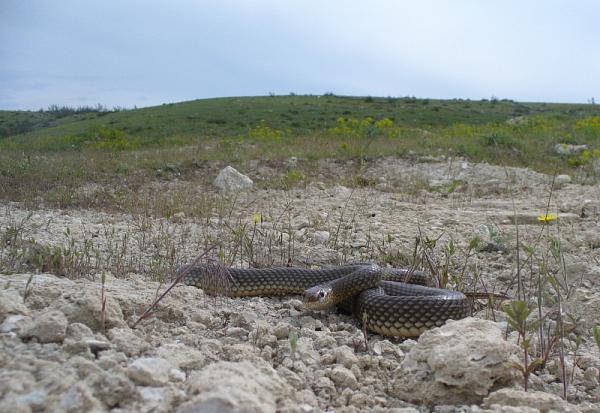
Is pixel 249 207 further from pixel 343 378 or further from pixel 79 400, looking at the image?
pixel 79 400

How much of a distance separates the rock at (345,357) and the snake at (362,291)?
227 millimetres

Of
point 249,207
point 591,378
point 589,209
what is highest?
point 589,209

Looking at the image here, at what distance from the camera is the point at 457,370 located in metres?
2.42

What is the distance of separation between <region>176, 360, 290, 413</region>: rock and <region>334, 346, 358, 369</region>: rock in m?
0.52

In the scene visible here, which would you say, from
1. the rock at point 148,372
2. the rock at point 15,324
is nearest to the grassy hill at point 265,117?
the rock at point 15,324

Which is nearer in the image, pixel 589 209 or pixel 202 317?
pixel 202 317

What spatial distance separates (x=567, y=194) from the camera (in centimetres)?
984

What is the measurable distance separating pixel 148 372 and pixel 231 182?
919 centimetres

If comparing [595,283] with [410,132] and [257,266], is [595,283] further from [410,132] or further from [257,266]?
[410,132]

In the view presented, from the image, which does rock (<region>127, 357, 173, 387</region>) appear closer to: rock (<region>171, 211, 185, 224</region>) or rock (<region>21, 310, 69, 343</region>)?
rock (<region>21, 310, 69, 343</region>)

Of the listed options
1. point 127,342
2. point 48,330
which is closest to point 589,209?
point 127,342

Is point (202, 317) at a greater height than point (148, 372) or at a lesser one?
lesser

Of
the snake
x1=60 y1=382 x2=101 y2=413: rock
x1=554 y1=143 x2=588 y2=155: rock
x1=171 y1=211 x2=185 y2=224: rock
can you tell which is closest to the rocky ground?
x1=60 y1=382 x2=101 y2=413: rock

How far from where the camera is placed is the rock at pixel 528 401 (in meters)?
2.21
